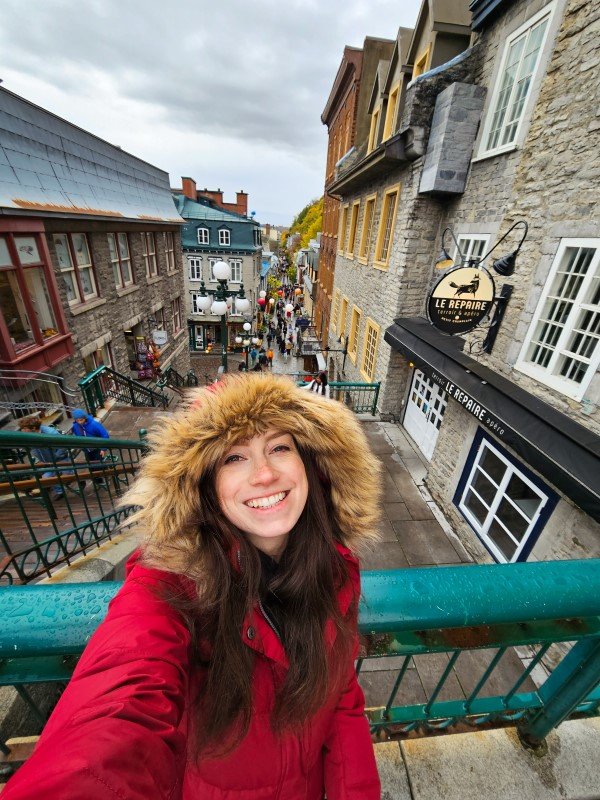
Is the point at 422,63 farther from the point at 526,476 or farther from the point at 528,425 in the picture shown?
the point at 526,476

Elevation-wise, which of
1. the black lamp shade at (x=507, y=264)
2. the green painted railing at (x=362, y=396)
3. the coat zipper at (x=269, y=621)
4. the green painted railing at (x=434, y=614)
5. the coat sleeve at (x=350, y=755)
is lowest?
the green painted railing at (x=362, y=396)

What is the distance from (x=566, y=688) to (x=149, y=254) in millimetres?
Result: 16499

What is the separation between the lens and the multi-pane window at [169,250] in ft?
51.1

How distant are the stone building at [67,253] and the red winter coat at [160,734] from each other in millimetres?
7243

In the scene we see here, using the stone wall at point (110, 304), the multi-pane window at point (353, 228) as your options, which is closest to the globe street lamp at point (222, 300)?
the stone wall at point (110, 304)

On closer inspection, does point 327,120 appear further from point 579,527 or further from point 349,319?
point 579,527

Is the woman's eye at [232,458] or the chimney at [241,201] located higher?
the chimney at [241,201]

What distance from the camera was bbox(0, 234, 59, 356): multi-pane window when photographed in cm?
686

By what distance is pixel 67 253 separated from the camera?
29.0ft

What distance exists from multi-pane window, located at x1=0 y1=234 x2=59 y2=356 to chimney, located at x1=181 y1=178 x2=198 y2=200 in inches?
944

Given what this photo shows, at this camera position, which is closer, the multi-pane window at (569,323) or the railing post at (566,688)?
the railing post at (566,688)

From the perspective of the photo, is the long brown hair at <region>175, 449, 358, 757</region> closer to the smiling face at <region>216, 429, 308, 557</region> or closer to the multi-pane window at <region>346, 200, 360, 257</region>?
the smiling face at <region>216, 429, 308, 557</region>

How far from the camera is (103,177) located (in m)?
10.5

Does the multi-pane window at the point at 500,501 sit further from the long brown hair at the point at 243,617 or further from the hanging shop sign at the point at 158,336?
the hanging shop sign at the point at 158,336
